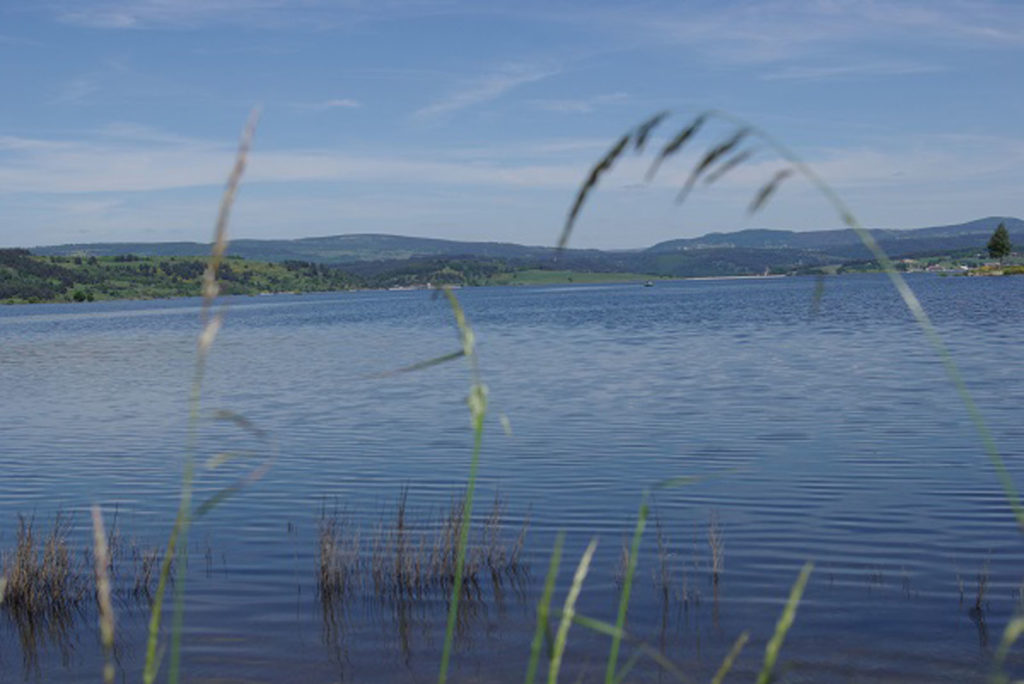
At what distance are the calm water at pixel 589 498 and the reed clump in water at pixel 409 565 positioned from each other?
315 mm

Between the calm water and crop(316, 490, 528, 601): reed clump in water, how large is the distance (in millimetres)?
315

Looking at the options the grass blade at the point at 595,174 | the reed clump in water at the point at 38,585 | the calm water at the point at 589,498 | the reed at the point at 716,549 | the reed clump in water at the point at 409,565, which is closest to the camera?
the grass blade at the point at 595,174

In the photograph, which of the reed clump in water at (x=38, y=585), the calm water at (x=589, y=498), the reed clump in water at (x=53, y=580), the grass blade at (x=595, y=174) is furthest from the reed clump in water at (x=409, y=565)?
the grass blade at (x=595, y=174)

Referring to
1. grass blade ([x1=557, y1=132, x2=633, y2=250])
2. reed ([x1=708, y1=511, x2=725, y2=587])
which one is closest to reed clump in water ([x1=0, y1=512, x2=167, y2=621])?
reed ([x1=708, y1=511, x2=725, y2=587])

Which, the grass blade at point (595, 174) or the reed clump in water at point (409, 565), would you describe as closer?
the grass blade at point (595, 174)

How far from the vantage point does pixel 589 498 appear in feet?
59.9

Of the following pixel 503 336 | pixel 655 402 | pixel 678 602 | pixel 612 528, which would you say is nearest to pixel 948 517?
pixel 612 528

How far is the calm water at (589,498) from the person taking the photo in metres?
11.1

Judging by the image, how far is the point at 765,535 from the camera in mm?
15172

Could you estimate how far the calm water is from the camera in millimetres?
11125

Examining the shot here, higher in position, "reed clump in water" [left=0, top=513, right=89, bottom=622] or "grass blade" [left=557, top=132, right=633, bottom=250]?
"grass blade" [left=557, top=132, right=633, bottom=250]

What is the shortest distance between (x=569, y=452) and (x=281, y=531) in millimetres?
8204

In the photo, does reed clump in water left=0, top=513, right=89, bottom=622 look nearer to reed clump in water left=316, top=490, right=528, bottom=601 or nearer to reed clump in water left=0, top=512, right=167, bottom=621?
reed clump in water left=0, top=512, right=167, bottom=621

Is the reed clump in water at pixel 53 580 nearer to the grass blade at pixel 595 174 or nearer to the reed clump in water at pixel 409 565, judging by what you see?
the reed clump in water at pixel 409 565
